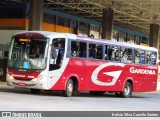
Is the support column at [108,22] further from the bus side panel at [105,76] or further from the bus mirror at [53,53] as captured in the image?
the bus mirror at [53,53]

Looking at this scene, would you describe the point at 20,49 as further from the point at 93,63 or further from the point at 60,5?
the point at 60,5

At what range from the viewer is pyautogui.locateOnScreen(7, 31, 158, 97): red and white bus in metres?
22.1

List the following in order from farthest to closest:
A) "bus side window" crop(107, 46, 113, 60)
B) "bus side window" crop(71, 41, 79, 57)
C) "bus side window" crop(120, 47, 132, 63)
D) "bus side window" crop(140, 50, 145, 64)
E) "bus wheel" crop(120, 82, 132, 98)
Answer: "bus side window" crop(140, 50, 145, 64) → "bus wheel" crop(120, 82, 132, 98) → "bus side window" crop(120, 47, 132, 63) → "bus side window" crop(107, 46, 113, 60) → "bus side window" crop(71, 41, 79, 57)

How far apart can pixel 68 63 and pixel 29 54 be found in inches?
79.7

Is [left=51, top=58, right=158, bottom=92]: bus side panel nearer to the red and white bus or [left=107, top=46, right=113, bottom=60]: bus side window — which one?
the red and white bus

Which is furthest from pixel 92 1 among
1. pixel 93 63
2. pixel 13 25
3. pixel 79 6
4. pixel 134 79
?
pixel 93 63

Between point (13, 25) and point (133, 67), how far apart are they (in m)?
29.8

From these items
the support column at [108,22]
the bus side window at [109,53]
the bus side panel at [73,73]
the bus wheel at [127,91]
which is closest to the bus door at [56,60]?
the bus side panel at [73,73]

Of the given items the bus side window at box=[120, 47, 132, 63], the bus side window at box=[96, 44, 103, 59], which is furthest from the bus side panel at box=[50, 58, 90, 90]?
the bus side window at box=[120, 47, 132, 63]

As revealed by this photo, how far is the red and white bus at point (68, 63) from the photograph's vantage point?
22094 mm

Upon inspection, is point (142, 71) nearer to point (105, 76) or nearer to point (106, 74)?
point (106, 74)

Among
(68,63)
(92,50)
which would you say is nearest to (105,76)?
(92,50)

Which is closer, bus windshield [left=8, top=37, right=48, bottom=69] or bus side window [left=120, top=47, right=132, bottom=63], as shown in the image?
bus windshield [left=8, top=37, right=48, bottom=69]

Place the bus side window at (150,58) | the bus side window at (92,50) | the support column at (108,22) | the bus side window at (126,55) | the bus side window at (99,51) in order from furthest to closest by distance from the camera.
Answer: the support column at (108,22) < the bus side window at (150,58) < the bus side window at (126,55) < the bus side window at (99,51) < the bus side window at (92,50)
